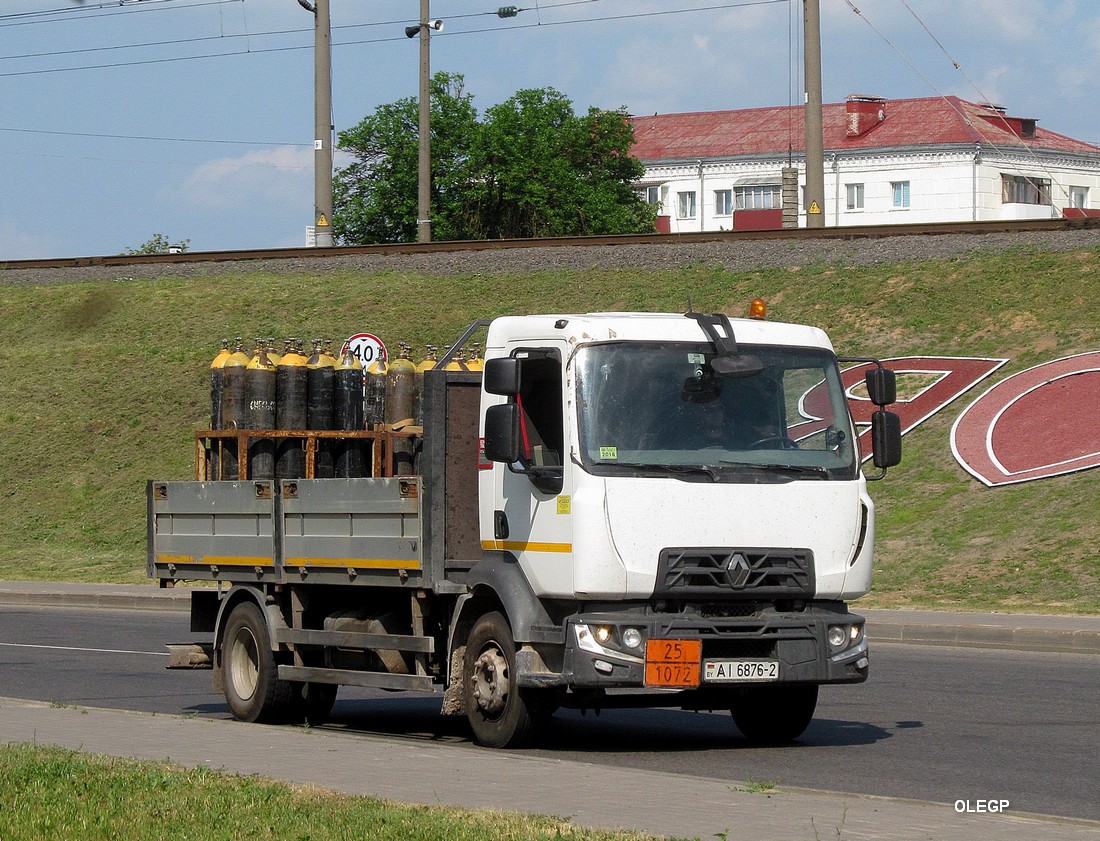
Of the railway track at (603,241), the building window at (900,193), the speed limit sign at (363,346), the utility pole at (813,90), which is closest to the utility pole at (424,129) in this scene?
the railway track at (603,241)

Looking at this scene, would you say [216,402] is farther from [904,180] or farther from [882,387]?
[904,180]

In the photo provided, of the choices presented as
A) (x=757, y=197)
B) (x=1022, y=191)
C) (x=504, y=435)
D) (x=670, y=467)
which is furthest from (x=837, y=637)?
(x=1022, y=191)

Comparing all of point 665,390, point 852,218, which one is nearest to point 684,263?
point 665,390

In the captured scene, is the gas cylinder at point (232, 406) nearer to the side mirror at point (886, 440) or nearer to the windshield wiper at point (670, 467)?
the windshield wiper at point (670, 467)

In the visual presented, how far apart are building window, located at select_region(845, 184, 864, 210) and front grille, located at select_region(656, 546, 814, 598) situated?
94.7 metres

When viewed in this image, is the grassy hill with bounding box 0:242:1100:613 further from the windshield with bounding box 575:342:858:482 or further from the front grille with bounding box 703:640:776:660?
the front grille with bounding box 703:640:776:660

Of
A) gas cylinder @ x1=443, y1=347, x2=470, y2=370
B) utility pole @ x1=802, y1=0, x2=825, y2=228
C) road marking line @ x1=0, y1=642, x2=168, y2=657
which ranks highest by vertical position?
utility pole @ x1=802, y1=0, x2=825, y2=228

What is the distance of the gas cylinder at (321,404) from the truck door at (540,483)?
240cm

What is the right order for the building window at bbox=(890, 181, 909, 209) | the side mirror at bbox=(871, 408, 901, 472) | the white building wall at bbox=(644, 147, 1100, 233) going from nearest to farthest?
the side mirror at bbox=(871, 408, 901, 472), the white building wall at bbox=(644, 147, 1100, 233), the building window at bbox=(890, 181, 909, 209)

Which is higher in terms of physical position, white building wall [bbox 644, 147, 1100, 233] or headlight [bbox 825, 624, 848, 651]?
white building wall [bbox 644, 147, 1100, 233]

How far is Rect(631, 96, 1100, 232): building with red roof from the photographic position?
98.4 m

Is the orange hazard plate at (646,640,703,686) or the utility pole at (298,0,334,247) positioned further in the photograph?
the utility pole at (298,0,334,247)

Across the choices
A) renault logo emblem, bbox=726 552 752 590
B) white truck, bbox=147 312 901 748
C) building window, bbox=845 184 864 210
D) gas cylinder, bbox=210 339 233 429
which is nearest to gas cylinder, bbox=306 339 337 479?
gas cylinder, bbox=210 339 233 429

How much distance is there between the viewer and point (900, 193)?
101250 millimetres
